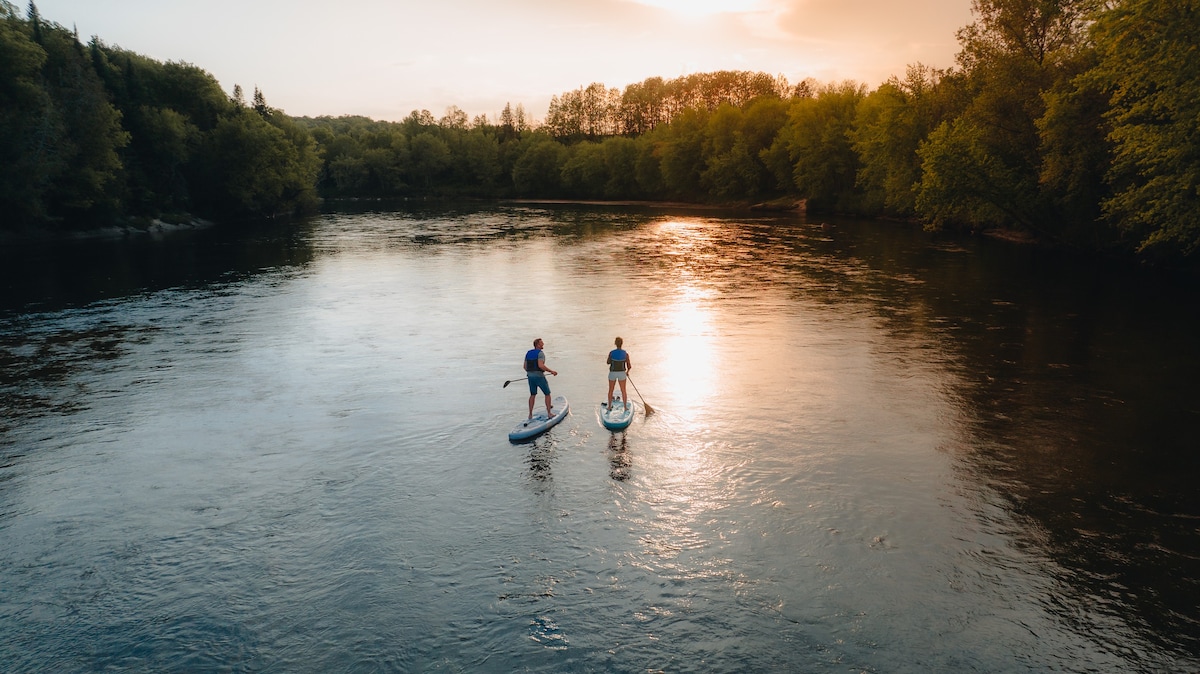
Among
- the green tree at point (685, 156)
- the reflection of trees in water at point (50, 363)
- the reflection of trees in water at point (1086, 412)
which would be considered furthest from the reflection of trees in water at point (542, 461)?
the green tree at point (685, 156)

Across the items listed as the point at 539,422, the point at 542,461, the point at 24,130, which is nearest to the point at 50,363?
the point at 539,422

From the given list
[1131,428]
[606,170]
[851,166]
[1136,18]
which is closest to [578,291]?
[1131,428]

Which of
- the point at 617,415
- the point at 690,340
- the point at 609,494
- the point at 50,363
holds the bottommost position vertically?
the point at 609,494

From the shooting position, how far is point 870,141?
81250mm

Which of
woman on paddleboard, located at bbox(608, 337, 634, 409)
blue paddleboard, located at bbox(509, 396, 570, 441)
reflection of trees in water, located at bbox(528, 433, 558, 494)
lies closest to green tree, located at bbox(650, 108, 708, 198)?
woman on paddleboard, located at bbox(608, 337, 634, 409)

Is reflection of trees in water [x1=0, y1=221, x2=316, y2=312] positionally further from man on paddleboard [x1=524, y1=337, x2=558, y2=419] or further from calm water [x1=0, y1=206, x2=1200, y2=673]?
man on paddleboard [x1=524, y1=337, x2=558, y2=419]

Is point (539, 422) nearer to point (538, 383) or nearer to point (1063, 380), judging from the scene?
point (538, 383)

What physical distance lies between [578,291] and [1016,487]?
29.1m

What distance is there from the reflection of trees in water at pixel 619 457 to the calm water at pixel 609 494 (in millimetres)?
144

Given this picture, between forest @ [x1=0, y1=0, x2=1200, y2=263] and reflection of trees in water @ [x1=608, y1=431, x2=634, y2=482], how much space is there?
105 feet

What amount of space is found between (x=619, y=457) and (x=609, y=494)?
7.08 feet

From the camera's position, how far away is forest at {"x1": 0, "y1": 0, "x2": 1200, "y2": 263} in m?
36.1

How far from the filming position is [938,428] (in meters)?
19.1

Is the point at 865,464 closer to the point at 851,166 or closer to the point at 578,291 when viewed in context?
the point at 578,291
